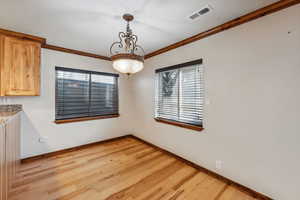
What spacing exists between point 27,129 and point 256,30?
428 cm

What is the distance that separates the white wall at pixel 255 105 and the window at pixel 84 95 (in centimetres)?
242

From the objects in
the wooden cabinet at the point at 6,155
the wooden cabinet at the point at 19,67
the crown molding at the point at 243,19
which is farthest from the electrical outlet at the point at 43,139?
the crown molding at the point at 243,19

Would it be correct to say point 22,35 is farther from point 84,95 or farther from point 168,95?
point 168,95

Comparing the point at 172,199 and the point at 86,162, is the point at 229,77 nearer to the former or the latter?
the point at 172,199

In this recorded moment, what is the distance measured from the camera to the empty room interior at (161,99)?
158 cm

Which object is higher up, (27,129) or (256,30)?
(256,30)

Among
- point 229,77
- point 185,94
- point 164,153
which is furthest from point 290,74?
point 164,153

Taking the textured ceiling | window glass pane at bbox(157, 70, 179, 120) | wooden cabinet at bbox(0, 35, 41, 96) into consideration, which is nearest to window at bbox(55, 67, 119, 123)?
wooden cabinet at bbox(0, 35, 41, 96)

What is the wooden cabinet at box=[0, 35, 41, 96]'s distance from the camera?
2184 millimetres

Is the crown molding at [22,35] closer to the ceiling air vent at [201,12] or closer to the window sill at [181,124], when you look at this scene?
the ceiling air vent at [201,12]

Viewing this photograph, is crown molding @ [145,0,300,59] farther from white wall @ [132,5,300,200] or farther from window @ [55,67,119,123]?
window @ [55,67,119,123]

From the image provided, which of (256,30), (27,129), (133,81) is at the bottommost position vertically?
(27,129)

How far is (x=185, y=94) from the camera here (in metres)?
2.69

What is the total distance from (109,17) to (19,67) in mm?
1873
